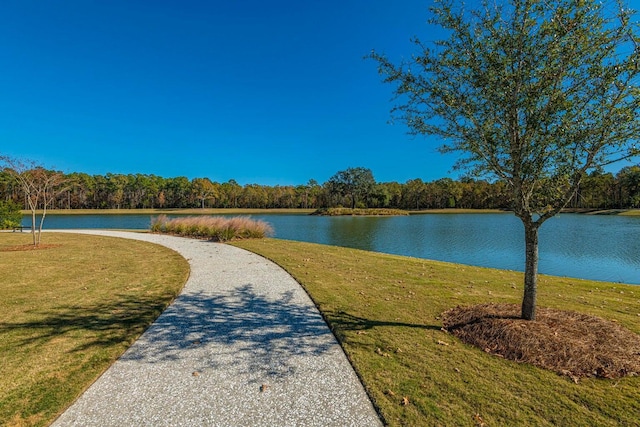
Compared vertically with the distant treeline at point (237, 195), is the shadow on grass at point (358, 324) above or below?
below

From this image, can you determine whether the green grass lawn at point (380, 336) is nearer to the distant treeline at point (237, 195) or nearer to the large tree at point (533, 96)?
the large tree at point (533, 96)

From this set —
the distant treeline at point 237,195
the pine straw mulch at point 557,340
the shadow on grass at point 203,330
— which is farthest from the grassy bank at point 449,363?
the distant treeline at point 237,195

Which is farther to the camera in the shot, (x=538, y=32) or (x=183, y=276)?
(x=183, y=276)

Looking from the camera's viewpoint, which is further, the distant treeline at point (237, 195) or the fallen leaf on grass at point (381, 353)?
the distant treeline at point (237, 195)

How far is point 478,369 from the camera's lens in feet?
11.4

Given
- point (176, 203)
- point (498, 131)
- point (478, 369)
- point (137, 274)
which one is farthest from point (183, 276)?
point (176, 203)

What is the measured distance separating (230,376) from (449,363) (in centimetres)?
241

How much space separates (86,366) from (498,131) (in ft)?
18.4

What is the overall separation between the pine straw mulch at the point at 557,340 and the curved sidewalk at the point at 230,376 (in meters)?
1.96

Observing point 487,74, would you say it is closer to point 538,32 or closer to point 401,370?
point 538,32

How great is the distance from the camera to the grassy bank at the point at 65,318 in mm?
3049

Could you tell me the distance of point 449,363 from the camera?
3.61 meters

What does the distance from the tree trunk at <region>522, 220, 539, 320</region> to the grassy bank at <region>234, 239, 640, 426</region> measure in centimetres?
115

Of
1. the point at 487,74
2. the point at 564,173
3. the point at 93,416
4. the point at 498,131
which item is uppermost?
the point at 487,74
